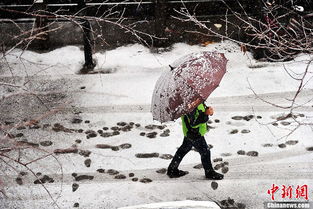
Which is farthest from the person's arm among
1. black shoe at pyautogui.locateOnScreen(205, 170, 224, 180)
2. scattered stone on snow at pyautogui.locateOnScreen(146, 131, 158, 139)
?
scattered stone on snow at pyautogui.locateOnScreen(146, 131, 158, 139)

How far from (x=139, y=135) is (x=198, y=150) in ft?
6.28

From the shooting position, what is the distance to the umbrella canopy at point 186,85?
5051 millimetres

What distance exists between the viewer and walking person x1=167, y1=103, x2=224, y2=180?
5.43m

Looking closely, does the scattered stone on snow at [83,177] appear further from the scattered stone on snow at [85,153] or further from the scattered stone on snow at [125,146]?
the scattered stone on snow at [125,146]

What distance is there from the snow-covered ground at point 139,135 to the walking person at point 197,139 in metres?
0.17

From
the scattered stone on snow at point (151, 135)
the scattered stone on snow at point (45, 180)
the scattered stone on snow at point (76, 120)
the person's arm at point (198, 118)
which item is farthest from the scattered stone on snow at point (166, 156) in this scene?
the scattered stone on snow at point (76, 120)

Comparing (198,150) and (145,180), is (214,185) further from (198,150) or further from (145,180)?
(145,180)

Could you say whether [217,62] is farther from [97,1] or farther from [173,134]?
[97,1]

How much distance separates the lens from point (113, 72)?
379 inches

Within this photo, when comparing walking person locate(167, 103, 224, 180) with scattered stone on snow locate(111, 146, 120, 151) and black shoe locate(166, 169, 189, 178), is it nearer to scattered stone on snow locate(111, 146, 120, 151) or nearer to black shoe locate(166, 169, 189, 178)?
black shoe locate(166, 169, 189, 178)

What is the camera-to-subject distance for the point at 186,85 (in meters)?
5.07

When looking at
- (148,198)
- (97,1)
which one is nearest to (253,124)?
(148,198)

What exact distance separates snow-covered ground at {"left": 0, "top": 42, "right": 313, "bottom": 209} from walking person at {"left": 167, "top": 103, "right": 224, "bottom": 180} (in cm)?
17

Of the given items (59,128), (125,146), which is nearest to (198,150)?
(125,146)
